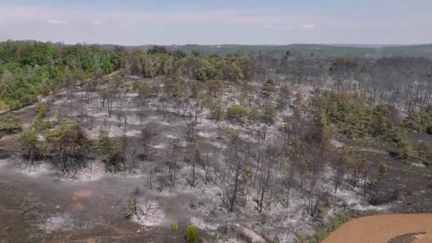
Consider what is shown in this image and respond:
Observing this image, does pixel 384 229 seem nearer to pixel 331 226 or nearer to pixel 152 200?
pixel 331 226

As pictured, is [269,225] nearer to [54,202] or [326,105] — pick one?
[54,202]

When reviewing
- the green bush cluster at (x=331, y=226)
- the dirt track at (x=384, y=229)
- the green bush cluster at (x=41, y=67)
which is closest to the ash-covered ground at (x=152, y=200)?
the green bush cluster at (x=331, y=226)

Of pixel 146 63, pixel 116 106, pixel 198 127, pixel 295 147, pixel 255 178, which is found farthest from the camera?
pixel 146 63

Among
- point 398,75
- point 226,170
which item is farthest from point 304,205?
point 398,75

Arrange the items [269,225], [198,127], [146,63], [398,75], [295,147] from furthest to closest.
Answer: [398,75] < [146,63] < [198,127] < [295,147] < [269,225]

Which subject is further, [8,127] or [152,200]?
[8,127]

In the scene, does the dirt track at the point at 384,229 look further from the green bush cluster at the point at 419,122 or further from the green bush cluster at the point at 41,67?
the green bush cluster at the point at 41,67

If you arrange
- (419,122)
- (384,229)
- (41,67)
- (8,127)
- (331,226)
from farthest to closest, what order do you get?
(41,67)
(419,122)
(8,127)
(384,229)
(331,226)

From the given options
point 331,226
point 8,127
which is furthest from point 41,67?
point 331,226
